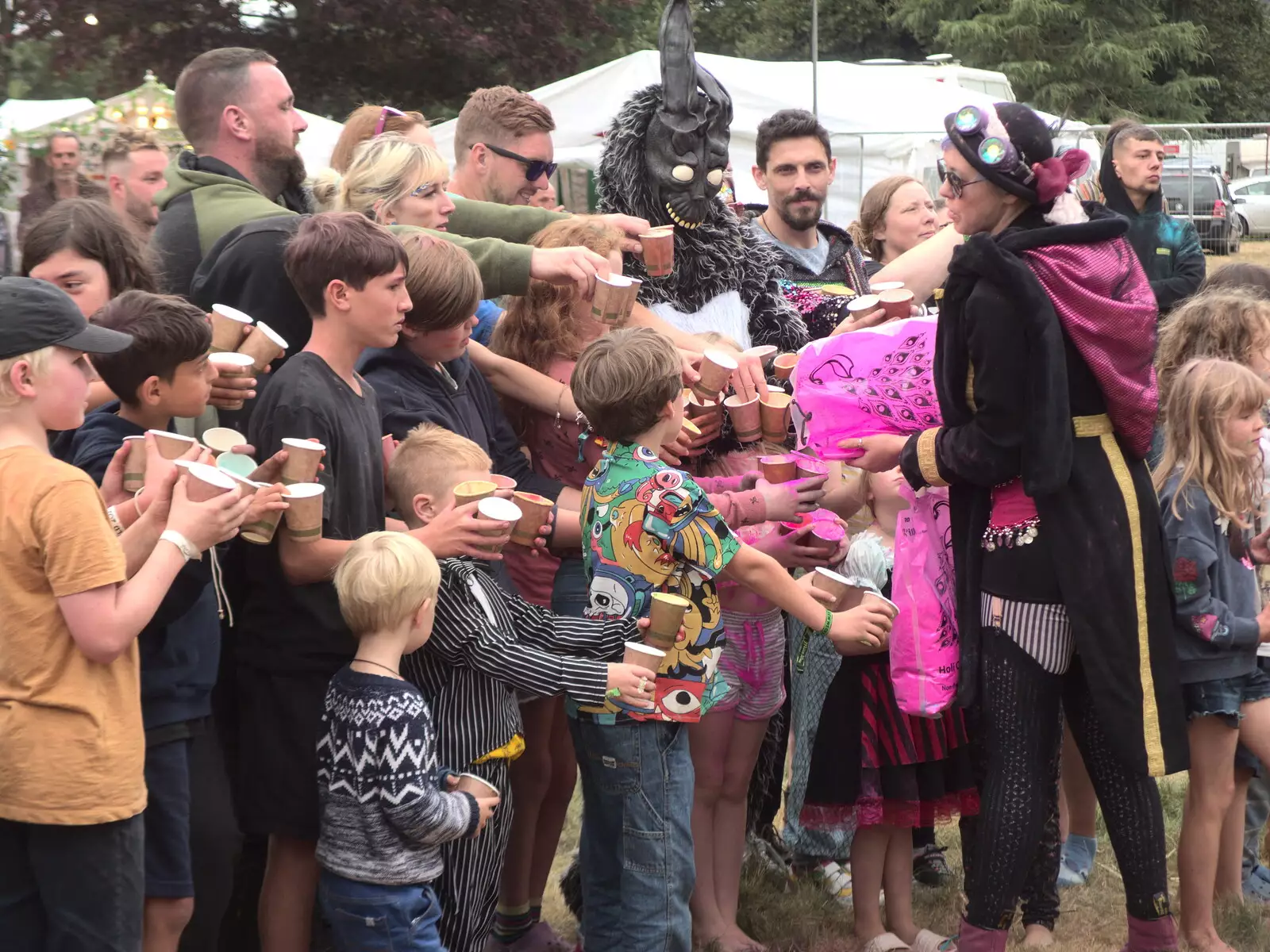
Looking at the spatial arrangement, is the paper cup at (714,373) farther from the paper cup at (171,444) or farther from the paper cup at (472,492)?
the paper cup at (171,444)

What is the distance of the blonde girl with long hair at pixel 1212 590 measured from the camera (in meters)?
4.08

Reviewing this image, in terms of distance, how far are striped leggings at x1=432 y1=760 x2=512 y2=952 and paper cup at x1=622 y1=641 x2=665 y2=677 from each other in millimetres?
450

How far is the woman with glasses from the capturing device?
3518mm

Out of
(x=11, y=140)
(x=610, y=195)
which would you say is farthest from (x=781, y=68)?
(x=610, y=195)

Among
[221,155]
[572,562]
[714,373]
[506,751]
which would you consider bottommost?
[506,751]

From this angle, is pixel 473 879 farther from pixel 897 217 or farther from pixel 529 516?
pixel 897 217

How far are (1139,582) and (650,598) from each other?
1.26m

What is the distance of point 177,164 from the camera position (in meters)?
4.11

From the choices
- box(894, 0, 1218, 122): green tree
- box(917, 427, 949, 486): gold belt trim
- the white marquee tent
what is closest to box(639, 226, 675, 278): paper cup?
box(917, 427, 949, 486): gold belt trim

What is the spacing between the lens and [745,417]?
4.03 metres

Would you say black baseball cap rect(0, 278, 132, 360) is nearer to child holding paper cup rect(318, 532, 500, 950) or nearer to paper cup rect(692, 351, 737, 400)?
child holding paper cup rect(318, 532, 500, 950)

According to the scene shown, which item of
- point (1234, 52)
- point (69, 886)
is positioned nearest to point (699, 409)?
point (69, 886)

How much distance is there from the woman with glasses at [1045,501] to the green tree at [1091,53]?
106ft

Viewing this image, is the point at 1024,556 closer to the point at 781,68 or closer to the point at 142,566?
the point at 142,566
